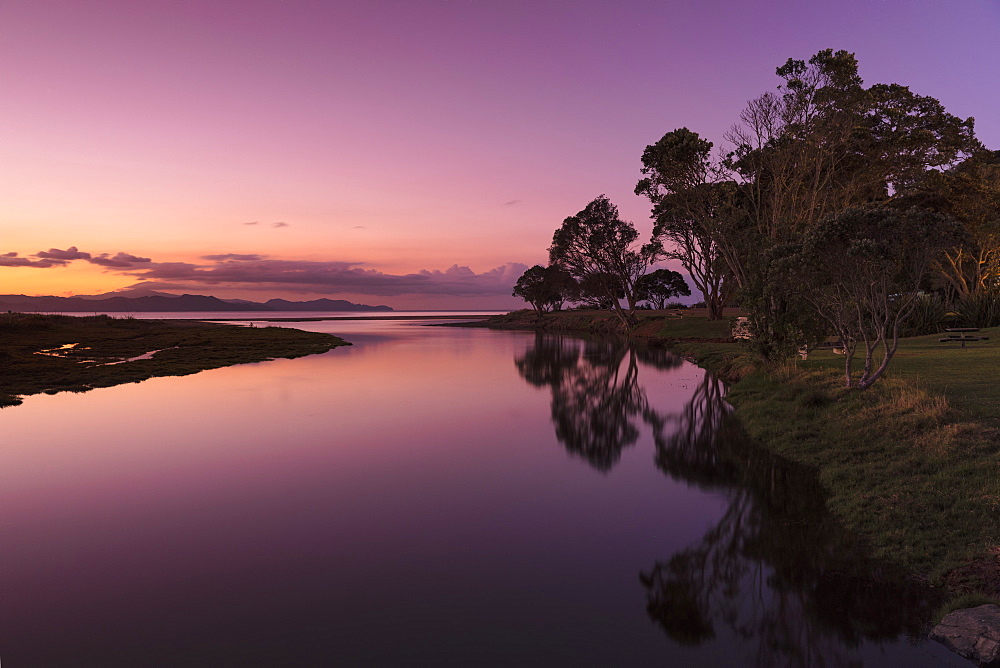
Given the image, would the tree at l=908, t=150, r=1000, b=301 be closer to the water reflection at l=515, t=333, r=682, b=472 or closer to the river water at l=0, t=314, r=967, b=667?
the water reflection at l=515, t=333, r=682, b=472

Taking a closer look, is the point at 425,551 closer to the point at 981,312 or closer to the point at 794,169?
the point at 794,169

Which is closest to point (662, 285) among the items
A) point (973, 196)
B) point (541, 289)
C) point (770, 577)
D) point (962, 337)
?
point (541, 289)

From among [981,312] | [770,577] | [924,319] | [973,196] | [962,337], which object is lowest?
[770,577]

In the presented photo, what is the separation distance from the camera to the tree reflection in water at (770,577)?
8.14 m

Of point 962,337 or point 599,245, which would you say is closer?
point 962,337

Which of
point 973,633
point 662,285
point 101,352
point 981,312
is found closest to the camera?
point 973,633

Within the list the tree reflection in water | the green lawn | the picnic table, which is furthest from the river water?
the picnic table

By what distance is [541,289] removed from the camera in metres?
137

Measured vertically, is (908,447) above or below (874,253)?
below

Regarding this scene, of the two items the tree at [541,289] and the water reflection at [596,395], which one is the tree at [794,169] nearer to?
the water reflection at [596,395]

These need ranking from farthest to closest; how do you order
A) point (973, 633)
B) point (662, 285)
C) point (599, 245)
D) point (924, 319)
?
point (662, 285) → point (599, 245) → point (924, 319) → point (973, 633)

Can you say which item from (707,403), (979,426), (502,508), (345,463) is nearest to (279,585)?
(502,508)

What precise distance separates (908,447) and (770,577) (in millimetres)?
6969

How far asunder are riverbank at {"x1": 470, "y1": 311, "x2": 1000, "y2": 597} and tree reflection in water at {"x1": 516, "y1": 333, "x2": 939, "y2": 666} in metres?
0.63
